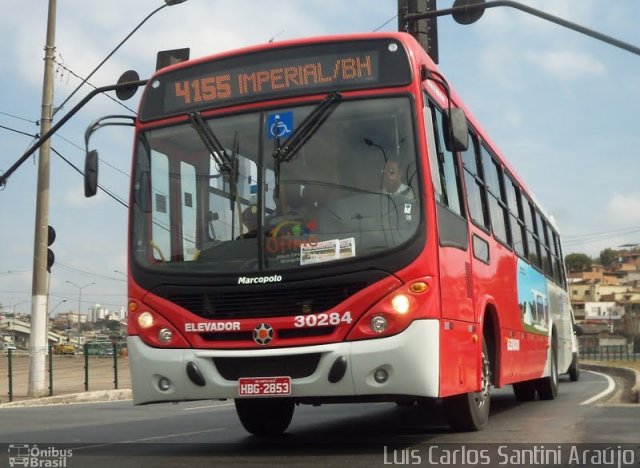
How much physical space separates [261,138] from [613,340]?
111495 mm

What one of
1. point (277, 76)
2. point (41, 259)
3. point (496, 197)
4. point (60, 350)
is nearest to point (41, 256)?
point (41, 259)

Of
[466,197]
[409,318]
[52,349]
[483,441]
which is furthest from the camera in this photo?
[52,349]

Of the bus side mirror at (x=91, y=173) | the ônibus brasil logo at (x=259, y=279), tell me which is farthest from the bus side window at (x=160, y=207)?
the ônibus brasil logo at (x=259, y=279)

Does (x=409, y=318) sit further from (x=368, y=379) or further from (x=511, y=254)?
(x=511, y=254)

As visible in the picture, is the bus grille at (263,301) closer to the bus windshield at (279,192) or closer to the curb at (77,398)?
the bus windshield at (279,192)

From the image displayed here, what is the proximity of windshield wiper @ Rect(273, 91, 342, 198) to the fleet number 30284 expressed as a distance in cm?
122

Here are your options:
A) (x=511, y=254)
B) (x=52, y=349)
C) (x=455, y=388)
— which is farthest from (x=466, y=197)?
(x=52, y=349)

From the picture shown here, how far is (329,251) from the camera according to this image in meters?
8.03

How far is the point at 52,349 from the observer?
23.6 metres

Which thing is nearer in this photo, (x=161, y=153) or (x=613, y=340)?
(x=161, y=153)

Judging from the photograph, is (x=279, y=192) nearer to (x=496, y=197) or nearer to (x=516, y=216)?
(x=496, y=197)

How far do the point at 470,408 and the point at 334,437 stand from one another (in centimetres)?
152

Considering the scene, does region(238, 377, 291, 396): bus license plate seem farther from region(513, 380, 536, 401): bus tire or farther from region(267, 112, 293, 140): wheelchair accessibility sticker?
region(513, 380, 536, 401): bus tire

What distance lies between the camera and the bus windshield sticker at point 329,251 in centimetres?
800
